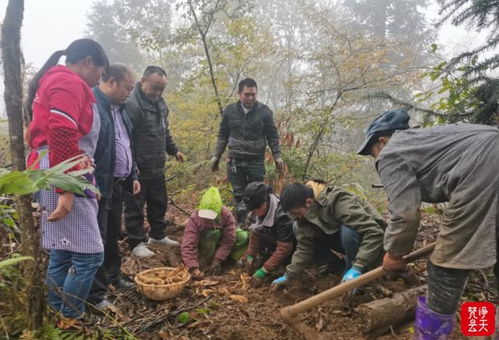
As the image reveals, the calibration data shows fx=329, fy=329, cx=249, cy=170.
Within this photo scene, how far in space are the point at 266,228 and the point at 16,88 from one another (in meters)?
2.74

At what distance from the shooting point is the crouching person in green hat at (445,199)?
173 cm

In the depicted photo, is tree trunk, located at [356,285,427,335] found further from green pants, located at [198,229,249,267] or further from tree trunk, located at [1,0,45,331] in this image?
tree trunk, located at [1,0,45,331]

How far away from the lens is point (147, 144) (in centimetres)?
384

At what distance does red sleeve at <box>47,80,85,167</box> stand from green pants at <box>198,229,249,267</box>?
2228mm

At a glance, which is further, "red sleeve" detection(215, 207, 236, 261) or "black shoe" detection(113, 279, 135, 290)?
"red sleeve" detection(215, 207, 236, 261)

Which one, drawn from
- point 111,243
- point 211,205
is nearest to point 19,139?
point 111,243

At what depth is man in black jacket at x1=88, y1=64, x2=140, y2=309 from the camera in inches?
103

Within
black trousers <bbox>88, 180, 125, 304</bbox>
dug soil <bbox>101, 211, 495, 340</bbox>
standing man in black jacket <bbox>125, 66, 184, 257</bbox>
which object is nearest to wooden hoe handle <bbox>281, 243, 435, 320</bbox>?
dug soil <bbox>101, 211, 495, 340</bbox>

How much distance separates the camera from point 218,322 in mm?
2672

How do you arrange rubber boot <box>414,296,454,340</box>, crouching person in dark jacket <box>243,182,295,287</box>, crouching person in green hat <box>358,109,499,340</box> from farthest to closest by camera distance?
crouching person in dark jacket <box>243,182,295,287</box> < rubber boot <box>414,296,454,340</box> < crouching person in green hat <box>358,109,499,340</box>

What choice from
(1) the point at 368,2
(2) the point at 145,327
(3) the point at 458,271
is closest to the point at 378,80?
(3) the point at 458,271

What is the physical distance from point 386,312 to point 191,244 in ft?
7.19

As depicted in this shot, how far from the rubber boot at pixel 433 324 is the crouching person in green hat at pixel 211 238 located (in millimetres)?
2265

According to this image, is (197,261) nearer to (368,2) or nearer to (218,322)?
(218,322)
